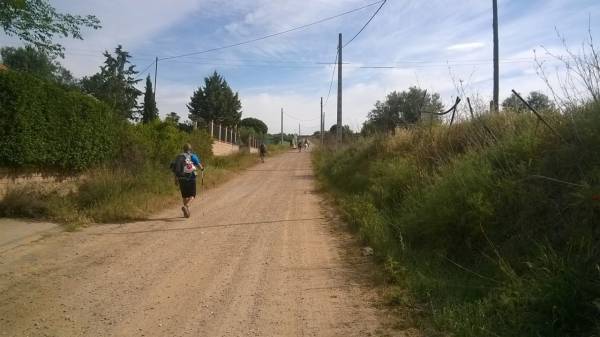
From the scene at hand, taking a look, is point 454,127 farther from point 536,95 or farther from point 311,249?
point 311,249

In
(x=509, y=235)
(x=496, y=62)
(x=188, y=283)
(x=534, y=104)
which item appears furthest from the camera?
(x=496, y=62)

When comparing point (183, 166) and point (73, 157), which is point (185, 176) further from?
point (73, 157)

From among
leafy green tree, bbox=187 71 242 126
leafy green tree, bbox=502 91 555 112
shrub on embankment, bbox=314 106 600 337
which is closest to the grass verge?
shrub on embankment, bbox=314 106 600 337

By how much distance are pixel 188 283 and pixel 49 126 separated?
23.3 feet

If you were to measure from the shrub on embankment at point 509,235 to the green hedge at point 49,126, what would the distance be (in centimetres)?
719

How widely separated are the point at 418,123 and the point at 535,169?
8125 mm

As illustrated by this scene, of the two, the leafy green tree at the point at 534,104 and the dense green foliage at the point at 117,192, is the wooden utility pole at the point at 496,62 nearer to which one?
the leafy green tree at the point at 534,104

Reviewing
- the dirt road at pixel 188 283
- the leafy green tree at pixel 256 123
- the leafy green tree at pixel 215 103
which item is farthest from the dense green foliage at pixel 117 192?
the leafy green tree at pixel 256 123

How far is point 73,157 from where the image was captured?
11.8 meters

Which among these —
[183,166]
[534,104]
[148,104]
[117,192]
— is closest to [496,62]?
[534,104]

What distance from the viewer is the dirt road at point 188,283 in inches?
176

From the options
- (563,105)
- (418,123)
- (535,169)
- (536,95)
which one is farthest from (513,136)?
(418,123)

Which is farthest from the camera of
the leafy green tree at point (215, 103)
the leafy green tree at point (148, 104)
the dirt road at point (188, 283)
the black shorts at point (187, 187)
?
the leafy green tree at point (215, 103)

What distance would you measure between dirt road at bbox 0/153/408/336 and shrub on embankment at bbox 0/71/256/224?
4.63ft
